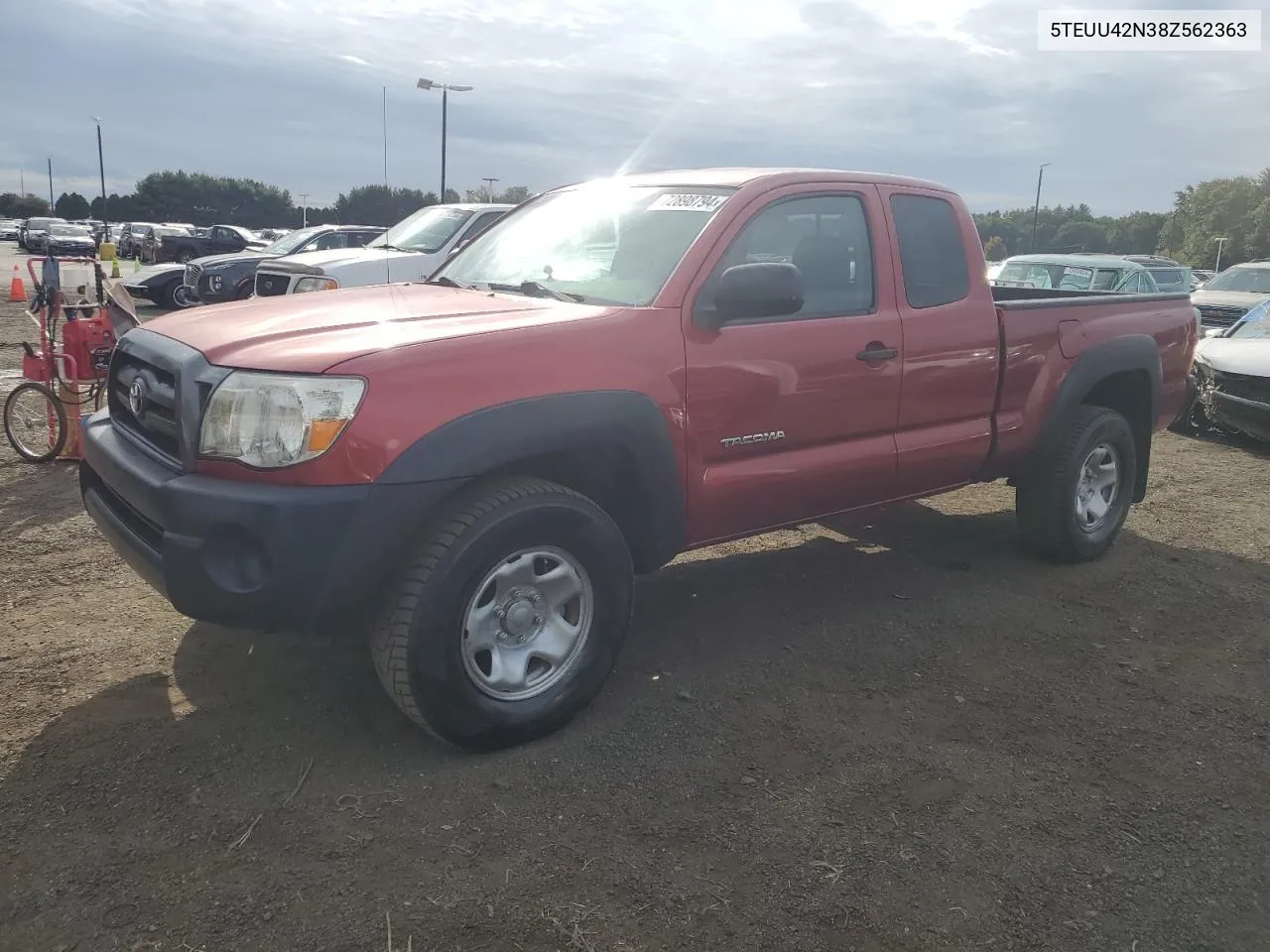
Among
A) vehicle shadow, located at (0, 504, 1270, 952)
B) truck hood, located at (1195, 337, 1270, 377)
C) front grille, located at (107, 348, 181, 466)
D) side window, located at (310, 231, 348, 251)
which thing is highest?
side window, located at (310, 231, 348, 251)

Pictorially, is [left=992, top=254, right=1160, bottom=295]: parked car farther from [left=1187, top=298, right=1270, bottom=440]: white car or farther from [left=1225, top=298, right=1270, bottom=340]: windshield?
[left=1187, top=298, right=1270, bottom=440]: white car

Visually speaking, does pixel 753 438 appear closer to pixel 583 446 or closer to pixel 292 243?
pixel 583 446

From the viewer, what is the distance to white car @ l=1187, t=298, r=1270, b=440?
8664mm

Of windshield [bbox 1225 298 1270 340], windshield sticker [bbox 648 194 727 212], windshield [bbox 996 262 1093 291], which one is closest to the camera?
windshield sticker [bbox 648 194 727 212]

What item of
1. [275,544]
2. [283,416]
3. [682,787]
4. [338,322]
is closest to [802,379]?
[682,787]

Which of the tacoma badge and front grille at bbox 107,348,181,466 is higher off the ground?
front grille at bbox 107,348,181,466

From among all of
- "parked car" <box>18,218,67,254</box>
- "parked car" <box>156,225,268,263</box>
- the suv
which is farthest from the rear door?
"parked car" <box>18,218,67,254</box>

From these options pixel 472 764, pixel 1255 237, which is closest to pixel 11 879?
pixel 472 764

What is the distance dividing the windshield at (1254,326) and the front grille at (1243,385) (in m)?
0.87

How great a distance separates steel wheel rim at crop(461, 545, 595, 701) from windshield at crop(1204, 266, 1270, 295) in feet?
50.2

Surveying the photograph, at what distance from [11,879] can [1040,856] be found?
274 centimetres

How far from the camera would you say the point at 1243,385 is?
885 cm

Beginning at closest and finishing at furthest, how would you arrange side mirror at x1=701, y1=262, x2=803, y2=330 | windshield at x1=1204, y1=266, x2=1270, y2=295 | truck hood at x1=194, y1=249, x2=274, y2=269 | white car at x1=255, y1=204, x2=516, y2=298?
side mirror at x1=701, y1=262, x2=803, y2=330 < white car at x1=255, y1=204, x2=516, y2=298 < truck hood at x1=194, y1=249, x2=274, y2=269 < windshield at x1=1204, y1=266, x2=1270, y2=295

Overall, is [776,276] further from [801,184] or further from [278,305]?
[278,305]
